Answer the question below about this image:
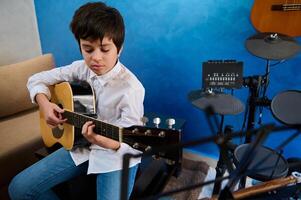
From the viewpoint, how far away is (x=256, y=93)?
1.29m

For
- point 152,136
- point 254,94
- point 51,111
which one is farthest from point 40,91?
point 254,94

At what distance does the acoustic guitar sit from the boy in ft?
0.14

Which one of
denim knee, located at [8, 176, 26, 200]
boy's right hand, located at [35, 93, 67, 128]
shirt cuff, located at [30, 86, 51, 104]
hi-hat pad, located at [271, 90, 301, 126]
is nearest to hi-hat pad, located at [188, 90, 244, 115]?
hi-hat pad, located at [271, 90, 301, 126]

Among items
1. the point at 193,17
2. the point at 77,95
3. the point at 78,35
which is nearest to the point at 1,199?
the point at 77,95

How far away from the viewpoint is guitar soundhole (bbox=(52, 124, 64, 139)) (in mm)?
1344

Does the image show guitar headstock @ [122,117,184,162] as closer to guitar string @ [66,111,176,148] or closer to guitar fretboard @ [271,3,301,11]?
guitar string @ [66,111,176,148]

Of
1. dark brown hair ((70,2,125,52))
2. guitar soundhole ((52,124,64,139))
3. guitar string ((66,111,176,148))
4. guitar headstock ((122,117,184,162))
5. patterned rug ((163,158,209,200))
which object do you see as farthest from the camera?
patterned rug ((163,158,209,200))

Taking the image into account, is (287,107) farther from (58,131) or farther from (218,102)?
(58,131)

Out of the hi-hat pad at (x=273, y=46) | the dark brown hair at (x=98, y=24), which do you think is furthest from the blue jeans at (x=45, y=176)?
the hi-hat pad at (x=273, y=46)

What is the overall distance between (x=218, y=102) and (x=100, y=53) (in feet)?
1.92

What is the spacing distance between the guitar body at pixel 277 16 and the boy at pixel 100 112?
682 millimetres

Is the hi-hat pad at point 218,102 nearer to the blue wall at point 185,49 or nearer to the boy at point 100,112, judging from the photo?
the boy at point 100,112

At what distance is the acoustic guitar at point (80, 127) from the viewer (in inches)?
34.5

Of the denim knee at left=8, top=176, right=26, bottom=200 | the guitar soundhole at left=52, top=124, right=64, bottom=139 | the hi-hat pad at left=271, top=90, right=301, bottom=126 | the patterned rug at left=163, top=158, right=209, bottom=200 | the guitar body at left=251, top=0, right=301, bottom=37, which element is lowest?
the patterned rug at left=163, top=158, right=209, bottom=200
